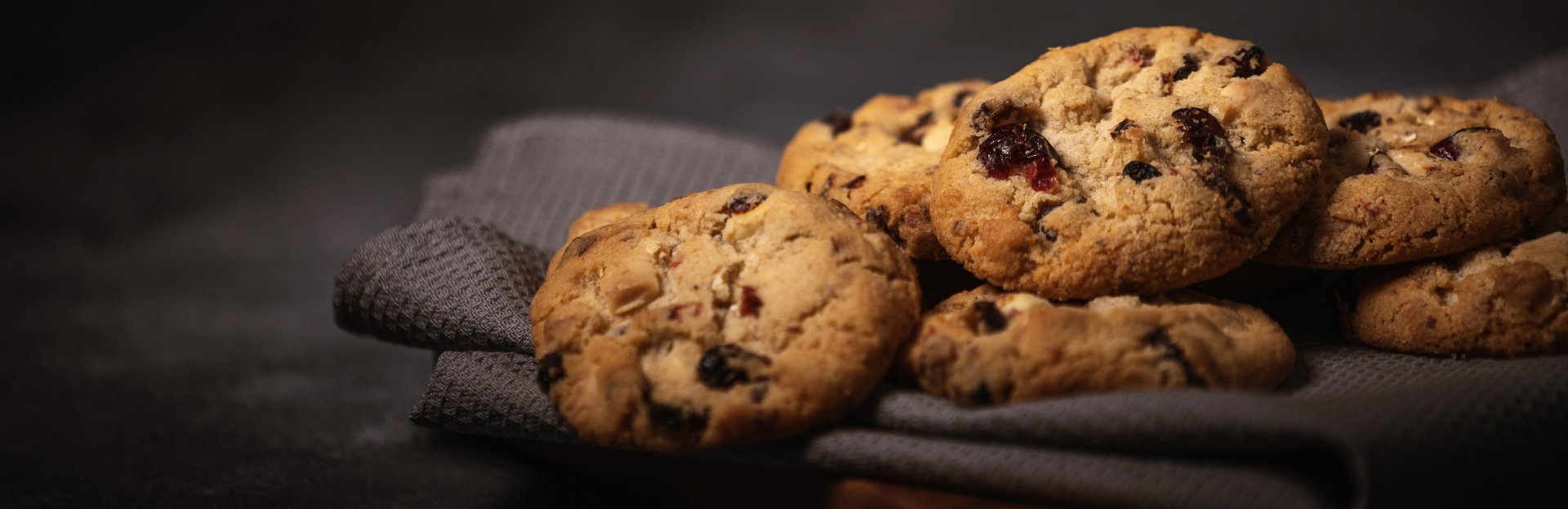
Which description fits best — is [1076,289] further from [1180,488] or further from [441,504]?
[441,504]

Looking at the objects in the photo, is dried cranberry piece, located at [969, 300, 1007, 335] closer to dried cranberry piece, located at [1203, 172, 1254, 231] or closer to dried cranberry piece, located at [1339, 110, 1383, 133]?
dried cranberry piece, located at [1203, 172, 1254, 231]

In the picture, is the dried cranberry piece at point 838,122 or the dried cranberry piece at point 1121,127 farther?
the dried cranberry piece at point 838,122

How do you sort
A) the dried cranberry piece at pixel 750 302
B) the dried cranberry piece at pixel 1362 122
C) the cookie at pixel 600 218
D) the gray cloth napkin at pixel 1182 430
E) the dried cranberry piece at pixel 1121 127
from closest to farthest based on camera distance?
the gray cloth napkin at pixel 1182 430
the dried cranberry piece at pixel 750 302
the dried cranberry piece at pixel 1121 127
the dried cranberry piece at pixel 1362 122
the cookie at pixel 600 218

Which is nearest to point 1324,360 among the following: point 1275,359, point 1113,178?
point 1275,359

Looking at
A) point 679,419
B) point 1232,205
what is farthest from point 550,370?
point 1232,205

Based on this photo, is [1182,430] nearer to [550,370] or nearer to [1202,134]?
[1202,134]

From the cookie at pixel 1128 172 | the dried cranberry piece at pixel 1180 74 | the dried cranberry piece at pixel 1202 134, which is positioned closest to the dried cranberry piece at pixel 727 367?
the cookie at pixel 1128 172

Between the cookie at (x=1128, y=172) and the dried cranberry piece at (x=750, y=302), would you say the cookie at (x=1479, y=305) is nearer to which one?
the cookie at (x=1128, y=172)

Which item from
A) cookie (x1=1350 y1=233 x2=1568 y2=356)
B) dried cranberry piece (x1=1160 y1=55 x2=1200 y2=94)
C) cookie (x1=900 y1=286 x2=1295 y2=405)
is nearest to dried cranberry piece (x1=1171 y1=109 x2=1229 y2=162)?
dried cranberry piece (x1=1160 y1=55 x2=1200 y2=94)
